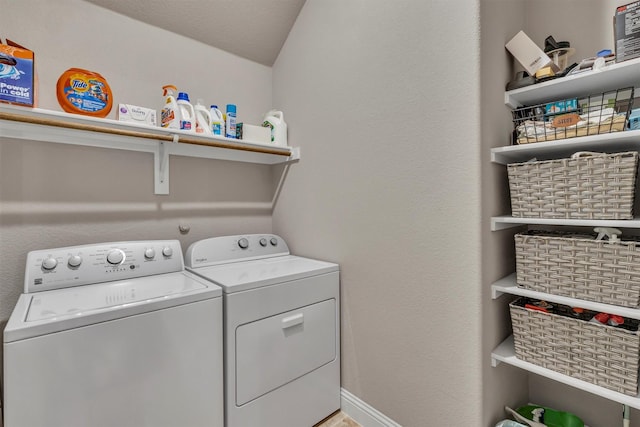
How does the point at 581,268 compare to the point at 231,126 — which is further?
the point at 231,126

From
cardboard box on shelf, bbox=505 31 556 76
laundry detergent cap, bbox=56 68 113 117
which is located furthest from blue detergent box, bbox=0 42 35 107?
cardboard box on shelf, bbox=505 31 556 76

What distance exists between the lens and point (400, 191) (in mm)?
1463

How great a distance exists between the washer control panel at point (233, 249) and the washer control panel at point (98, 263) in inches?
4.0

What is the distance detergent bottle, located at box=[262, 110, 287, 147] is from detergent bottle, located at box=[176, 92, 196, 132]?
53 centimetres

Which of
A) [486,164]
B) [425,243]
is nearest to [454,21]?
[486,164]

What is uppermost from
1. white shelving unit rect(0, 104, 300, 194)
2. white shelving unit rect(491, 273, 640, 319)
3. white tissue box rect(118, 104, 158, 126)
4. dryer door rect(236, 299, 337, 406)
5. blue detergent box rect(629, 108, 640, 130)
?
white tissue box rect(118, 104, 158, 126)

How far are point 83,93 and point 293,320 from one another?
56.9 inches

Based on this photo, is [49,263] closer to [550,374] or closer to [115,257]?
[115,257]

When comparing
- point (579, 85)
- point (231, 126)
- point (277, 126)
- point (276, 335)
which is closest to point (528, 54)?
point (579, 85)

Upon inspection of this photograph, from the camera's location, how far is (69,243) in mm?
1564

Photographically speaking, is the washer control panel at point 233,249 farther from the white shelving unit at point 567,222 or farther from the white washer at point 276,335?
the white shelving unit at point 567,222

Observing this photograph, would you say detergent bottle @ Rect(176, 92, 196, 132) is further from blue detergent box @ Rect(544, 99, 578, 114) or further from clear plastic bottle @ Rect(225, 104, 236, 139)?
blue detergent box @ Rect(544, 99, 578, 114)

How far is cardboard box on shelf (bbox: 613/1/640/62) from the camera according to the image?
101cm

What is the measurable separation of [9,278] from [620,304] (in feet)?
8.08
